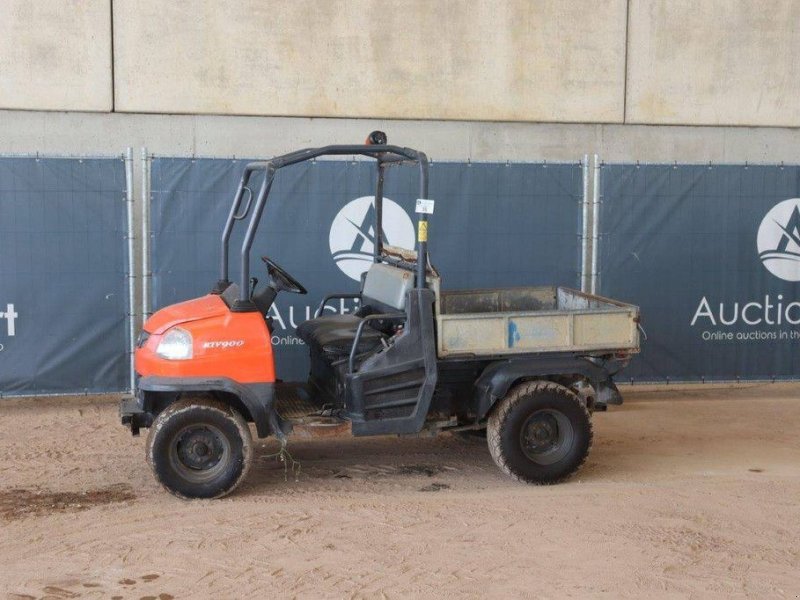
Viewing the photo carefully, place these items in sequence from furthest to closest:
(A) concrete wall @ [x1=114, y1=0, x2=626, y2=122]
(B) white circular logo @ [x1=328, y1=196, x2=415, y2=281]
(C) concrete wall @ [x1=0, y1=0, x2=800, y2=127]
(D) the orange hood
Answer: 1. (A) concrete wall @ [x1=114, y1=0, x2=626, y2=122]
2. (C) concrete wall @ [x1=0, y1=0, x2=800, y2=127]
3. (B) white circular logo @ [x1=328, y1=196, x2=415, y2=281]
4. (D) the orange hood

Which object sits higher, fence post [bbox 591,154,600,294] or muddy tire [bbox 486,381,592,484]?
fence post [bbox 591,154,600,294]

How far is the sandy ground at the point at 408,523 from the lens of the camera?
5.04 metres

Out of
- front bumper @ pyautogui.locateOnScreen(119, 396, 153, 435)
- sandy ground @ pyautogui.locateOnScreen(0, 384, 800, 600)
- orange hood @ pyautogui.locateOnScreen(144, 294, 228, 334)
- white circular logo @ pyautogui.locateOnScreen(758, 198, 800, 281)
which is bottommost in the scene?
sandy ground @ pyautogui.locateOnScreen(0, 384, 800, 600)

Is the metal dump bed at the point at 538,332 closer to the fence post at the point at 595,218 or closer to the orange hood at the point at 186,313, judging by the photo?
the orange hood at the point at 186,313

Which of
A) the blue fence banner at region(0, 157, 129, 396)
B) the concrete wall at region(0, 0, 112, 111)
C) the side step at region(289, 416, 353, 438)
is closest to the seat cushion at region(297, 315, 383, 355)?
the side step at region(289, 416, 353, 438)

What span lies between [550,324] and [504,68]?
5.50 metres

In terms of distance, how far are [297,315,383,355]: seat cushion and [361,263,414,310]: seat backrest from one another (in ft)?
0.74

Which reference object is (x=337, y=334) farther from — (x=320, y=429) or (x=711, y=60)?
(x=711, y=60)

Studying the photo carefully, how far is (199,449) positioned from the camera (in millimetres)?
6414

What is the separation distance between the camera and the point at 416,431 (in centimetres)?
668

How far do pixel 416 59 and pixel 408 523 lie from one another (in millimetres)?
6723

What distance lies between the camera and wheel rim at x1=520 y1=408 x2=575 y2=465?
22.3ft

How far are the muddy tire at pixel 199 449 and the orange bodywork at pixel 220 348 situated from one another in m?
0.25

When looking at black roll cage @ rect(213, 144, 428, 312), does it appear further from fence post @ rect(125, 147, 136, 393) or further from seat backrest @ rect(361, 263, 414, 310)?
fence post @ rect(125, 147, 136, 393)
